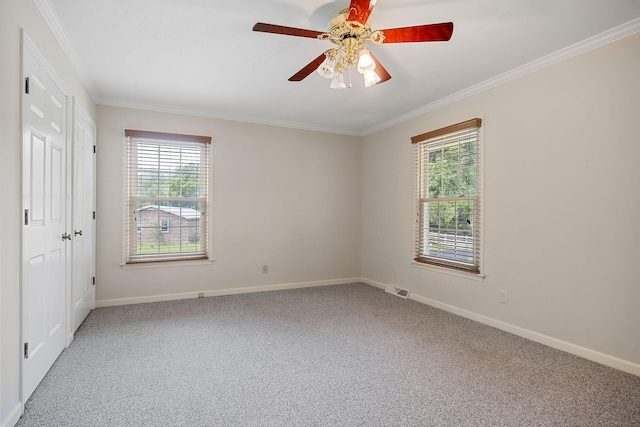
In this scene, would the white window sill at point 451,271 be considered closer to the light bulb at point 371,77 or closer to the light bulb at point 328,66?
the light bulb at point 371,77

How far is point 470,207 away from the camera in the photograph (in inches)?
142

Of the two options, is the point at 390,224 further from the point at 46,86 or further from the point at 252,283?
the point at 46,86

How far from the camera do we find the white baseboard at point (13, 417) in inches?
64.9

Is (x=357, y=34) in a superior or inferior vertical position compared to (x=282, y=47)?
inferior

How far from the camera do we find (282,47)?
2662 mm

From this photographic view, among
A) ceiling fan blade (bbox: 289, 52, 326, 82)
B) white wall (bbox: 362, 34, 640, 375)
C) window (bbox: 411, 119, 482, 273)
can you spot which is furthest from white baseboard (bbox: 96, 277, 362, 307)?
ceiling fan blade (bbox: 289, 52, 326, 82)

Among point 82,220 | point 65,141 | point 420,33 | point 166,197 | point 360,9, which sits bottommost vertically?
point 82,220

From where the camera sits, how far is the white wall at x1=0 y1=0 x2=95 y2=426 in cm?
162

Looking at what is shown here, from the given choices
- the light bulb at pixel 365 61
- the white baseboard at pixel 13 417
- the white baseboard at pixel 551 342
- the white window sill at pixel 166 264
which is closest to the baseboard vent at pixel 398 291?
the white baseboard at pixel 551 342

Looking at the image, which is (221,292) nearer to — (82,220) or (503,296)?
(82,220)

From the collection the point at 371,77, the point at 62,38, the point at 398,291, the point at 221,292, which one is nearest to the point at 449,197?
the point at 398,291

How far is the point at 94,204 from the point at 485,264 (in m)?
4.35

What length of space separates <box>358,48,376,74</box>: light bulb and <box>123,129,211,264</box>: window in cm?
283

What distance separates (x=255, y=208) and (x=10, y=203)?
309 cm
